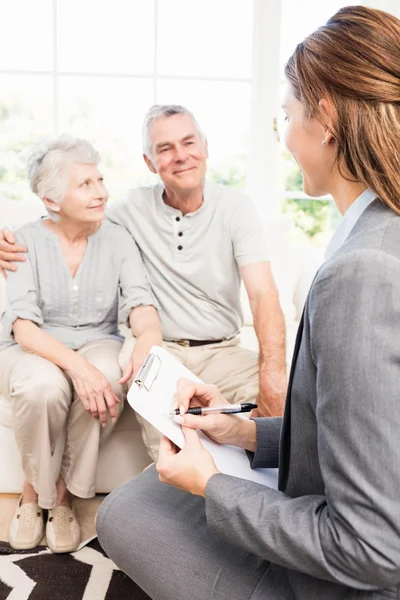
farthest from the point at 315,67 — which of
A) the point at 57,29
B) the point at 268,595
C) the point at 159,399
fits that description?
the point at 57,29

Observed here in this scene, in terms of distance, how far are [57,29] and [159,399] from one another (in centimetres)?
262

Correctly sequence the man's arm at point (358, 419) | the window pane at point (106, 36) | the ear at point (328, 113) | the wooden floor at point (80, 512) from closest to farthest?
the man's arm at point (358, 419), the ear at point (328, 113), the wooden floor at point (80, 512), the window pane at point (106, 36)

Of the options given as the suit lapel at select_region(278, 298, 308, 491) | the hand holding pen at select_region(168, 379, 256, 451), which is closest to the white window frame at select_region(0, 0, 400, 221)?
the hand holding pen at select_region(168, 379, 256, 451)

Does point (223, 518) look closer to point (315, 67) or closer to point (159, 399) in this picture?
point (159, 399)

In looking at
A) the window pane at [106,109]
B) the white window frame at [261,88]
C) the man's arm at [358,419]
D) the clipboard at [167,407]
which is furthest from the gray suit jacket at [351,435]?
the window pane at [106,109]

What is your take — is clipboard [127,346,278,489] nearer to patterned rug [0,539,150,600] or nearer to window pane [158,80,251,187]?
patterned rug [0,539,150,600]

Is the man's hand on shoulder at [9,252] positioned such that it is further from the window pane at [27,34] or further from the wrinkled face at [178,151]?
the window pane at [27,34]

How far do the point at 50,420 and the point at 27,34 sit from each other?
2.14 metres

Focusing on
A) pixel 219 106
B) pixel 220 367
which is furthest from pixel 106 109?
pixel 220 367

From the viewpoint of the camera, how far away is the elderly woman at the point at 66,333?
1.87 m

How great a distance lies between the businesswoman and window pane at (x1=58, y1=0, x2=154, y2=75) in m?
2.43

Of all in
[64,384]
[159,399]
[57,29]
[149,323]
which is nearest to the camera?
[159,399]

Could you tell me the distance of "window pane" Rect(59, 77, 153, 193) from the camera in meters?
3.25

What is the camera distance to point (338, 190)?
3.17 feet
